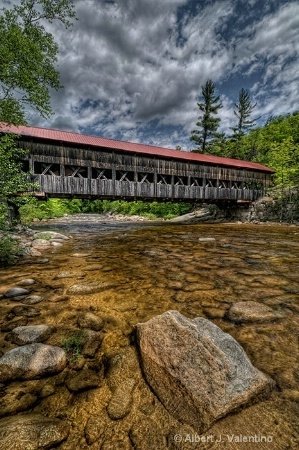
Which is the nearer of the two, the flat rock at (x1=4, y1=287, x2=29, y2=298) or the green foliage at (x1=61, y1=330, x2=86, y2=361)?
the green foliage at (x1=61, y1=330, x2=86, y2=361)

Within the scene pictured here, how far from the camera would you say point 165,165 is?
20.0 meters

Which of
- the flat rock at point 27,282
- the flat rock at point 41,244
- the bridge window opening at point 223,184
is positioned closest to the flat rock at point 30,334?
the flat rock at point 27,282

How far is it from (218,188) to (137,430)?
925 inches

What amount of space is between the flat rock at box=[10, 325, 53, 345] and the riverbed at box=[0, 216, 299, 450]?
3.4 inches

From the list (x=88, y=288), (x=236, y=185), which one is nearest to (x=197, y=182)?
(x=236, y=185)

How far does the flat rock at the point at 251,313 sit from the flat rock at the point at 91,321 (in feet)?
5.31

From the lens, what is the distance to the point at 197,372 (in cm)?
174

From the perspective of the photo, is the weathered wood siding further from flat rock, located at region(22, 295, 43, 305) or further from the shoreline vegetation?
flat rock, located at region(22, 295, 43, 305)

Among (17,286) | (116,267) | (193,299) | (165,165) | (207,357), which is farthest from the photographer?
(165,165)

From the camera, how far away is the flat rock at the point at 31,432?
127 centimetres

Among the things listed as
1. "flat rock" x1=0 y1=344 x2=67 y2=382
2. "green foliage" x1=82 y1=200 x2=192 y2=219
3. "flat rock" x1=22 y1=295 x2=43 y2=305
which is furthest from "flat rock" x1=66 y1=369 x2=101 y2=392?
"green foliage" x1=82 y1=200 x2=192 y2=219

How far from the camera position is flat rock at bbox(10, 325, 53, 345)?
2.40 meters

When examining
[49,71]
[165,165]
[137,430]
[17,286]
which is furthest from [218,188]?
[137,430]

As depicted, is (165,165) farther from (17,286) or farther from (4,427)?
(4,427)
